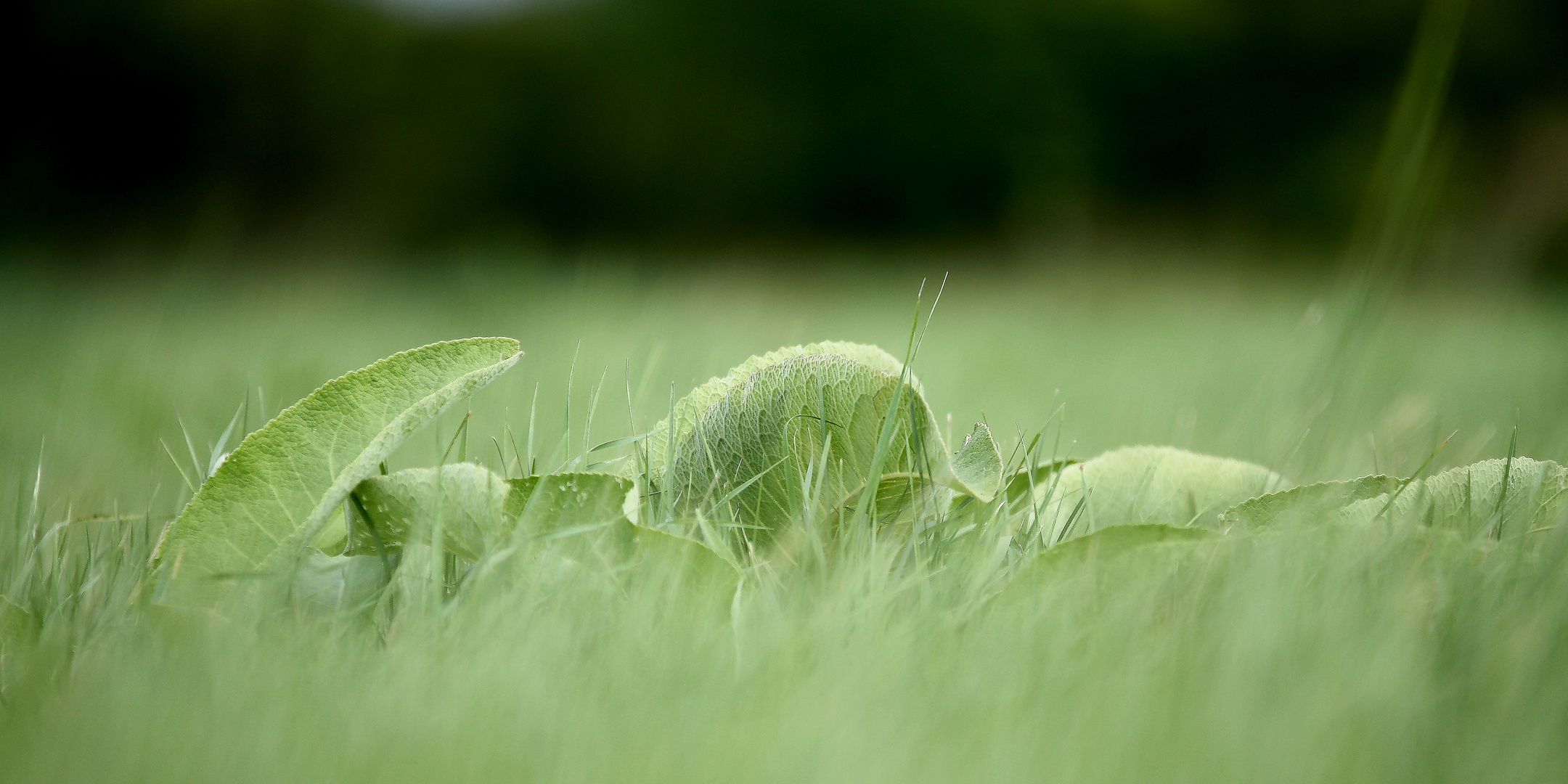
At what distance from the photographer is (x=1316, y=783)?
0.20 metres

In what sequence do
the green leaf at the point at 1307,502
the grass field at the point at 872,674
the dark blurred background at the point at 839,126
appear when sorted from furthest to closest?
the dark blurred background at the point at 839,126 → the green leaf at the point at 1307,502 → the grass field at the point at 872,674

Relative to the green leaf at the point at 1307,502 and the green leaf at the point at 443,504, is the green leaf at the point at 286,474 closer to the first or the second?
the green leaf at the point at 443,504

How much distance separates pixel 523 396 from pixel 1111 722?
26.4 inches

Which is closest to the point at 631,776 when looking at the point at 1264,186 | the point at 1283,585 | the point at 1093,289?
the point at 1283,585

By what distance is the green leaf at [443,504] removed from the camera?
28 cm

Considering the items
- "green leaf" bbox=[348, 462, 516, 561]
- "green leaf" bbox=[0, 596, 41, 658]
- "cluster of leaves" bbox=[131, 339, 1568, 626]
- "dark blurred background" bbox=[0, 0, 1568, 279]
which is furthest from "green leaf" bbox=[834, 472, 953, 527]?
"dark blurred background" bbox=[0, 0, 1568, 279]

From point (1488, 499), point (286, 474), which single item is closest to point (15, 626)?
point (286, 474)

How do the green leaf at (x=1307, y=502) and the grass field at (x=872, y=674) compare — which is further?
the green leaf at (x=1307, y=502)

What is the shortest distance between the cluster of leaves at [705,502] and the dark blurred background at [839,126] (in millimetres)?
2351

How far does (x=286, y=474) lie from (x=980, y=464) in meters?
0.20

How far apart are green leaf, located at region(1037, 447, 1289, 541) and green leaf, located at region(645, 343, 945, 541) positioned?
8 cm

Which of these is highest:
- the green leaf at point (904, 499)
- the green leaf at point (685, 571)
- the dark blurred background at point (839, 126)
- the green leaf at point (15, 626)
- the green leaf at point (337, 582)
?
the dark blurred background at point (839, 126)

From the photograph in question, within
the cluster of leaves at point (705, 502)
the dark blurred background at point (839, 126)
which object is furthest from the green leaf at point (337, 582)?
the dark blurred background at point (839, 126)

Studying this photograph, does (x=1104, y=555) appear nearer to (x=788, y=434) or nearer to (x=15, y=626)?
(x=788, y=434)
